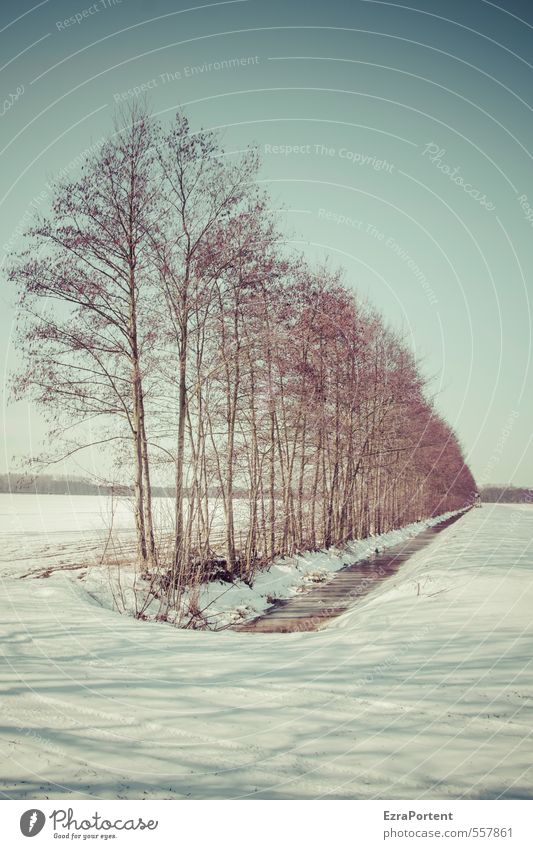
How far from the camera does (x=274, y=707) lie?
372cm

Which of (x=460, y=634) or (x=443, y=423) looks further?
(x=443, y=423)

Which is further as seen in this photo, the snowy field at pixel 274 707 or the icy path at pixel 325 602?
the icy path at pixel 325 602

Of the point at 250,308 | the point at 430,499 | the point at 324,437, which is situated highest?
the point at 250,308

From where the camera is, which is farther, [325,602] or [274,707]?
[325,602]

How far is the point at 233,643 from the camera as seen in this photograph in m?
5.54

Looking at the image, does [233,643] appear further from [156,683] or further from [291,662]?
[156,683]

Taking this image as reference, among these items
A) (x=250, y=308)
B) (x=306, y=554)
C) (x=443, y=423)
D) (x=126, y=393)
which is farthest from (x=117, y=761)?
(x=443, y=423)

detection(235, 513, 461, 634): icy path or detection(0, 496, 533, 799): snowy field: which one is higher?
detection(0, 496, 533, 799): snowy field

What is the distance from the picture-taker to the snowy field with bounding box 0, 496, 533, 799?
288 centimetres

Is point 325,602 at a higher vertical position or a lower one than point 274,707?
lower

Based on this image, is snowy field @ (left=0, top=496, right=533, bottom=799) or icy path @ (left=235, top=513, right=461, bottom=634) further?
icy path @ (left=235, top=513, right=461, bottom=634)

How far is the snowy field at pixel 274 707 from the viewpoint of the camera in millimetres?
2885

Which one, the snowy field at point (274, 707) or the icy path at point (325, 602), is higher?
the snowy field at point (274, 707)
